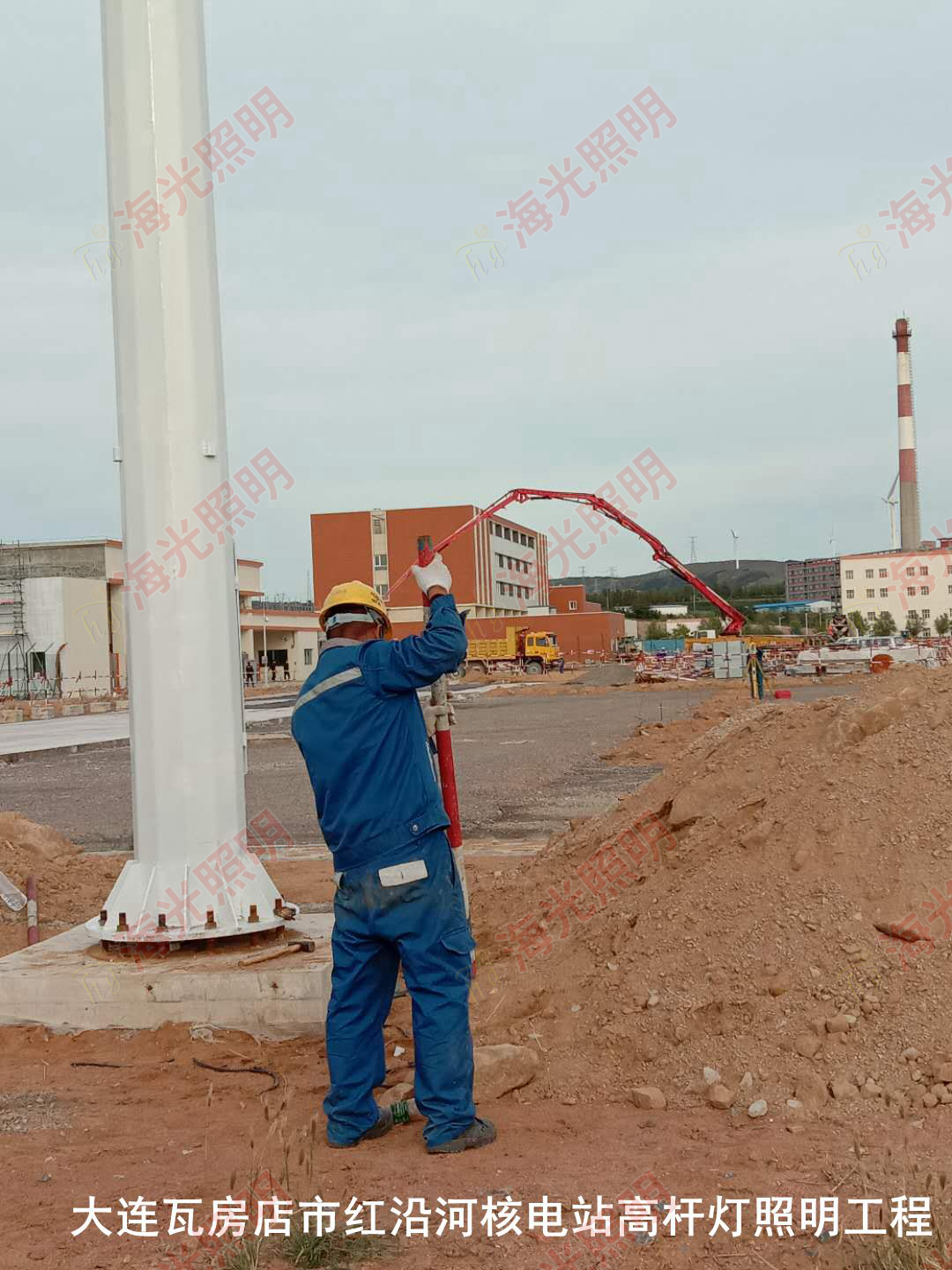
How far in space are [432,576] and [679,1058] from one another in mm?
1974

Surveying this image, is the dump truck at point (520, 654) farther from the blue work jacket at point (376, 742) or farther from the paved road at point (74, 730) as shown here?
the blue work jacket at point (376, 742)

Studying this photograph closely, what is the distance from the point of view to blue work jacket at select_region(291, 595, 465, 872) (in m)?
3.83

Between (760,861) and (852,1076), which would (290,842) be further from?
(852,1076)

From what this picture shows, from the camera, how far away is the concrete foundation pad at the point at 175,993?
192 inches

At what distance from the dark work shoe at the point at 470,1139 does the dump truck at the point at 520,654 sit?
50.8m

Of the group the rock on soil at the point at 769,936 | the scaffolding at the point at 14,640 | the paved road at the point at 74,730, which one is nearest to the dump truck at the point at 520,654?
the paved road at the point at 74,730

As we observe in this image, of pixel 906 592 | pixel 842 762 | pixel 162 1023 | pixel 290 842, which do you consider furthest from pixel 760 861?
pixel 906 592

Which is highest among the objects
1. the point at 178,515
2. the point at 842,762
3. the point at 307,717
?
the point at 178,515

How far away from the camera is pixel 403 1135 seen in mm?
3857

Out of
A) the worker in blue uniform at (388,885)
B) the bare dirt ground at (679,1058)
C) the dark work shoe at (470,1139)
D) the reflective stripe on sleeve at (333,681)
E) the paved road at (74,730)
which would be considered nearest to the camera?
the bare dirt ground at (679,1058)

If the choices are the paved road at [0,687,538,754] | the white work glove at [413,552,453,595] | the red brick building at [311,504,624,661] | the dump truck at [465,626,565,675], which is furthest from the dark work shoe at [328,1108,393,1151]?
the red brick building at [311,504,624,661]

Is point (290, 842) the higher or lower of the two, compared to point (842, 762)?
lower

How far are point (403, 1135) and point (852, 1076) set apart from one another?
60.0 inches

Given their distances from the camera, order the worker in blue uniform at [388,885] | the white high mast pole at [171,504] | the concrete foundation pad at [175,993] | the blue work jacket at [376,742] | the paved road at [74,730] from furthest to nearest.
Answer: the paved road at [74,730], the white high mast pole at [171,504], the concrete foundation pad at [175,993], the blue work jacket at [376,742], the worker in blue uniform at [388,885]
